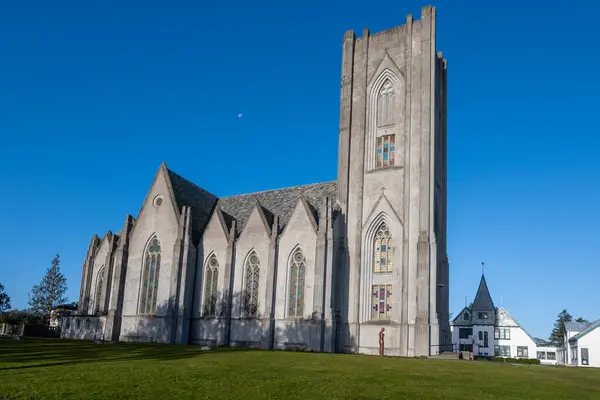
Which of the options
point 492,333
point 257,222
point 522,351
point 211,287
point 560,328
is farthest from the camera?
point 560,328

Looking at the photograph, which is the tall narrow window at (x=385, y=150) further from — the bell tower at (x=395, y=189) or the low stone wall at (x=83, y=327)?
the low stone wall at (x=83, y=327)

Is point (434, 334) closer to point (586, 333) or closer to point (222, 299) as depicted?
point (222, 299)

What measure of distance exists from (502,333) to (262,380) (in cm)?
7748

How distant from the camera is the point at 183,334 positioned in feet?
147

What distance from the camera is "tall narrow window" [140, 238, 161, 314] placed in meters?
47.8

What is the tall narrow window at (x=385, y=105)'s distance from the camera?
45.6m

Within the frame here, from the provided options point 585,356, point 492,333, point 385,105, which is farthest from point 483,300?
point 385,105

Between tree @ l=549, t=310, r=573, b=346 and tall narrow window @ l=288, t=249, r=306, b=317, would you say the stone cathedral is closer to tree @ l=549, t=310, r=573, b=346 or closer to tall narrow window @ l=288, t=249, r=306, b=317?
tall narrow window @ l=288, t=249, r=306, b=317

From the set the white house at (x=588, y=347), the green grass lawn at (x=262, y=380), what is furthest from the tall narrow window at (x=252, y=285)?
the white house at (x=588, y=347)

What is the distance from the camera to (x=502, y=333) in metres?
87.8

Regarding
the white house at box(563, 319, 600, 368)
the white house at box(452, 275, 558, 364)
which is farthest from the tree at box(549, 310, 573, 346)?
the white house at box(563, 319, 600, 368)

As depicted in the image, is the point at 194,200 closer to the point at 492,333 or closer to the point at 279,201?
the point at 279,201

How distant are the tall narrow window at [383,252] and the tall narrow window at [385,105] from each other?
9118mm

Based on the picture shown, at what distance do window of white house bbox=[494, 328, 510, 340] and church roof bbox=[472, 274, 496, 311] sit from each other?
4.59m
